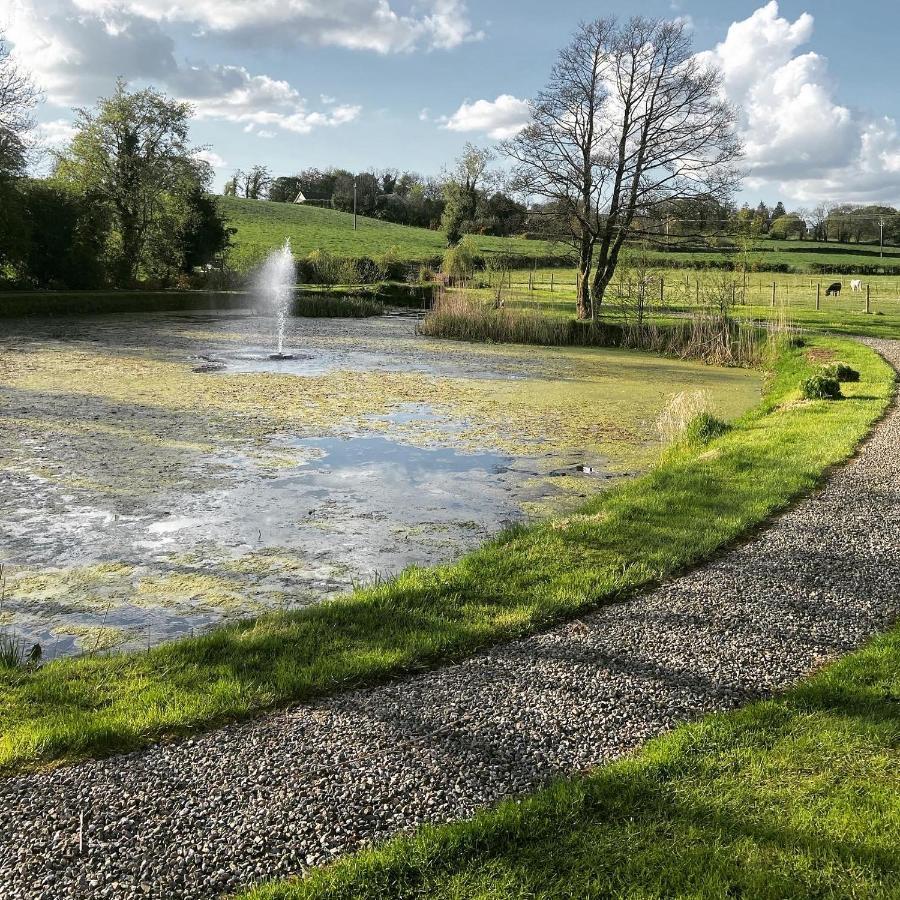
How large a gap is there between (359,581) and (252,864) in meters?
3.01

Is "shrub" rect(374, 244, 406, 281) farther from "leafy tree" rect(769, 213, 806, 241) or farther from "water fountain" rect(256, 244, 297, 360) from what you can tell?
"leafy tree" rect(769, 213, 806, 241)

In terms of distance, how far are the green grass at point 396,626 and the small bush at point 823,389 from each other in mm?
4495

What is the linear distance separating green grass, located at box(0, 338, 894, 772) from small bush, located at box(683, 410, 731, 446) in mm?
2174

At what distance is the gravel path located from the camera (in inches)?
103

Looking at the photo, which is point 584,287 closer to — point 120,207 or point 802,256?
point 120,207

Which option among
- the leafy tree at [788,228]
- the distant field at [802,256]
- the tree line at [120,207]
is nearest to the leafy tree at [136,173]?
the tree line at [120,207]

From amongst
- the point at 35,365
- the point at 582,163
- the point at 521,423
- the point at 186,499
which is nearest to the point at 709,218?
the point at 582,163

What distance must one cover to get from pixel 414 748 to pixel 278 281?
37655 mm

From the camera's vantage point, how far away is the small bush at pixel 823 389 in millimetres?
11883

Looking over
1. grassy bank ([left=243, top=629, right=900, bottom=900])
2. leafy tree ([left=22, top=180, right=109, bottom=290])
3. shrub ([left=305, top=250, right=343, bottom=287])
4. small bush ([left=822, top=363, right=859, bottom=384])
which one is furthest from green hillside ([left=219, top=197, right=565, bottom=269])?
grassy bank ([left=243, top=629, right=900, bottom=900])

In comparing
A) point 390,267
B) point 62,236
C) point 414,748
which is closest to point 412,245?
point 390,267

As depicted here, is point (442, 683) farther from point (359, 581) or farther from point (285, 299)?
point (285, 299)

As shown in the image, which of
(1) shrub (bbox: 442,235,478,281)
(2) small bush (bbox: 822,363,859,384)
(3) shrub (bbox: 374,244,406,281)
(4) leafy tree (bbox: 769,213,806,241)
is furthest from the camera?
(4) leafy tree (bbox: 769,213,806,241)

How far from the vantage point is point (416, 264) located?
5066 centimetres
